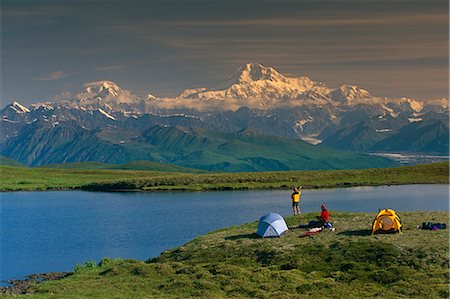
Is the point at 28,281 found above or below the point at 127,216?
below

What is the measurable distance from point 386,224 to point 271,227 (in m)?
11.5

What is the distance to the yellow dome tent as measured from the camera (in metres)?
57.9

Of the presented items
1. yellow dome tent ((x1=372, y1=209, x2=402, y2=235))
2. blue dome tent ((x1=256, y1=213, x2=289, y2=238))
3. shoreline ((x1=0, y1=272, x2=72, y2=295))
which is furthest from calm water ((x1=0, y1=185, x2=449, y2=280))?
yellow dome tent ((x1=372, y1=209, x2=402, y2=235))

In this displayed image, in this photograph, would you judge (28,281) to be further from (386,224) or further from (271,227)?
(386,224)

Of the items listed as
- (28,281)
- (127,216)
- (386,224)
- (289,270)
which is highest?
(386,224)

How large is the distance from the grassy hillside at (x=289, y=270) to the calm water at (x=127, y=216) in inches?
507

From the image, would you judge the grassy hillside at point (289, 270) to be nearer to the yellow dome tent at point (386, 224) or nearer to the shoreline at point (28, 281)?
the yellow dome tent at point (386, 224)

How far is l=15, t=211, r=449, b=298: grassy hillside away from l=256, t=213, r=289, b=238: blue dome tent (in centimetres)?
90

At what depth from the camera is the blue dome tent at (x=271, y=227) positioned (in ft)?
203

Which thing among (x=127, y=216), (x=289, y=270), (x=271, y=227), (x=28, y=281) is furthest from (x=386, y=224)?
(x=127, y=216)

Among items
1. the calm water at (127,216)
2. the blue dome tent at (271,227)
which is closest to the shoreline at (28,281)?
the calm water at (127,216)

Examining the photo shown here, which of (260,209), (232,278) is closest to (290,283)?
(232,278)

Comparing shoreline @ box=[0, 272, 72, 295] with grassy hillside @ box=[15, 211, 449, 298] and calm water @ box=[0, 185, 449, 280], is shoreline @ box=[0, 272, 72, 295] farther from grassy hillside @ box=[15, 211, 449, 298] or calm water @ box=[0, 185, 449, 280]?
calm water @ box=[0, 185, 449, 280]

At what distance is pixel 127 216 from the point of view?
373 ft
